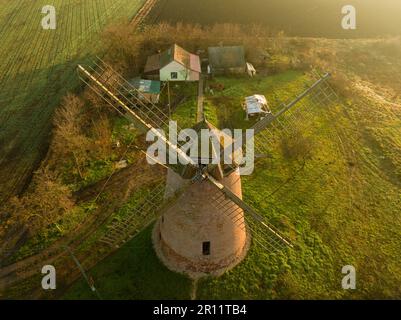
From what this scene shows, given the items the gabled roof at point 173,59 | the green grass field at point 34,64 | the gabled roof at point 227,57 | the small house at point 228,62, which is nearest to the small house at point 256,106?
the small house at point 228,62

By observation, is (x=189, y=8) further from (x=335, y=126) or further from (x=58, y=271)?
(x=58, y=271)

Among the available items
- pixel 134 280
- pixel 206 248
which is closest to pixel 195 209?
pixel 206 248

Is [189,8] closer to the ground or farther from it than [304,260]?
farther from it

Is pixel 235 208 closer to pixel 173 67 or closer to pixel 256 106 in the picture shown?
pixel 256 106

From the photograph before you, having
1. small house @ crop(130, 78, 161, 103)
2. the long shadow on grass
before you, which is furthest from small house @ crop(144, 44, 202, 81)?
the long shadow on grass

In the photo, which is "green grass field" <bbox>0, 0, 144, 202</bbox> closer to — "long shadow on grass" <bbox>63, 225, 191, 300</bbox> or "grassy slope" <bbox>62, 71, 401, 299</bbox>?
"long shadow on grass" <bbox>63, 225, 191, 300</bbox>

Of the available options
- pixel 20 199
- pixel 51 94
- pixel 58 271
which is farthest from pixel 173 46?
pixel 58 271

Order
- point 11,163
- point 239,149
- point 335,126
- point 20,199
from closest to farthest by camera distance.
Answer: point 239,149, point 20,199, point 11,163, point 335,126
